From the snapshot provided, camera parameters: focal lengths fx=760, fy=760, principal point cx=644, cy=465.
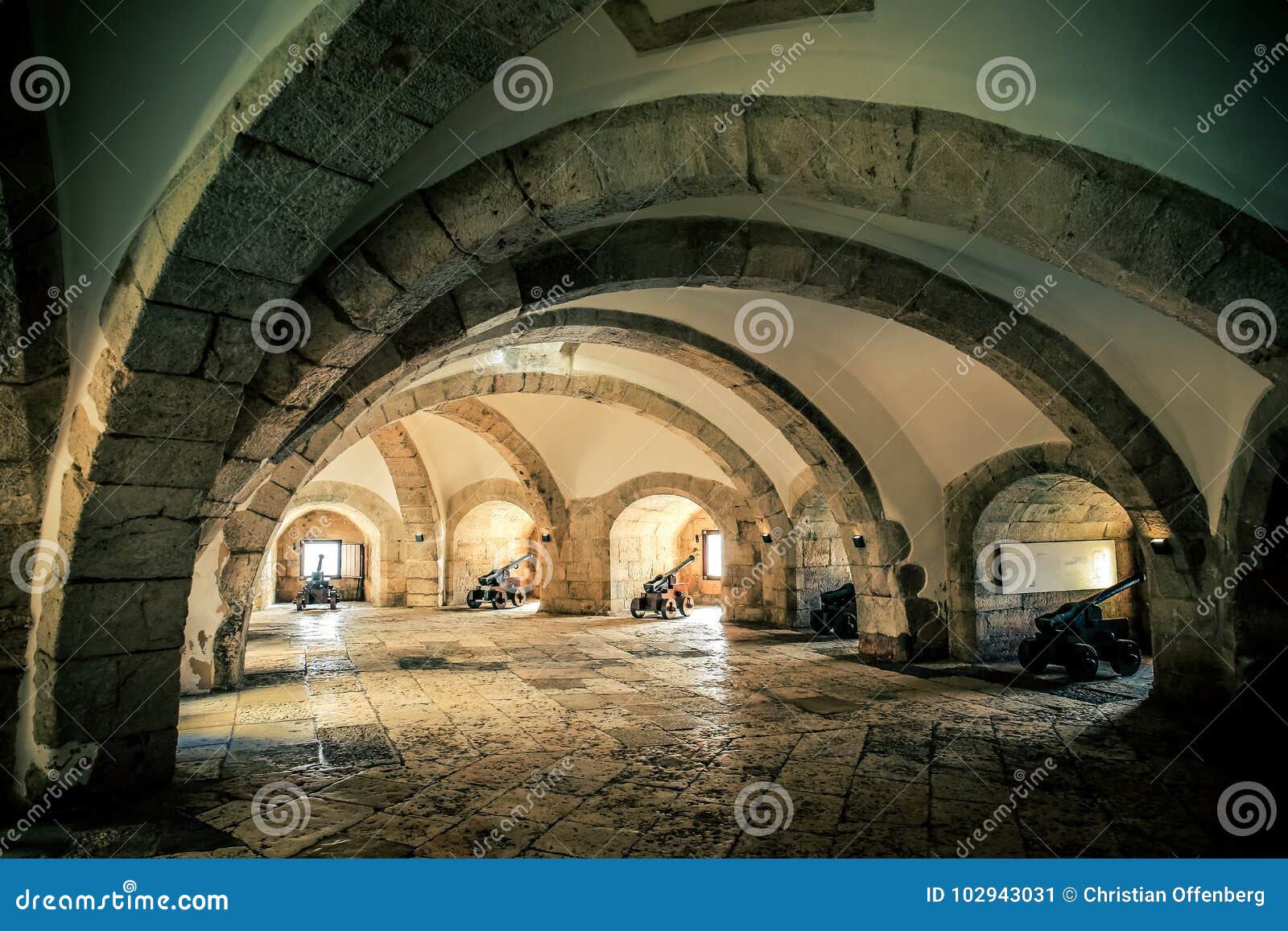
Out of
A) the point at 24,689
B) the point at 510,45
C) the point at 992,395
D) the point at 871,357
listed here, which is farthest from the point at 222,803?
the point at 992,395

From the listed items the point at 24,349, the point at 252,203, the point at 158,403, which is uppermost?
the point at 252,203

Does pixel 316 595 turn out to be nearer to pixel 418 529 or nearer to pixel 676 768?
pixel 418 529

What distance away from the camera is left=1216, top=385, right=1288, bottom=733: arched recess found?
4434 millimetres

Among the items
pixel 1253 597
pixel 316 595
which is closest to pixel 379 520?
pixel 316 595

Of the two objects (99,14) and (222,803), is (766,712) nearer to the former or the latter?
(222,803)

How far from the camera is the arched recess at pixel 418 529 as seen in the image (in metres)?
14.0

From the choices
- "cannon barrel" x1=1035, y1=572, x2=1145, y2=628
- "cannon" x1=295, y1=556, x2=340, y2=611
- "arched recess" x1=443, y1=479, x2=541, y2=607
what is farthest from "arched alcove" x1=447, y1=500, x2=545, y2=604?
"cannon barrel" x1=1035, y1=572, x2=1145, y2=628

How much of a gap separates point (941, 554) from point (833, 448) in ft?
4.90

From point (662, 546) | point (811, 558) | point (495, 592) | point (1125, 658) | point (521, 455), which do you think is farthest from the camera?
point (662, 546)

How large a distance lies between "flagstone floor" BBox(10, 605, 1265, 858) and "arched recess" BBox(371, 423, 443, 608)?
293 inches

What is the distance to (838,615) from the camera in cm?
891

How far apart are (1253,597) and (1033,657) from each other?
2.08 metres

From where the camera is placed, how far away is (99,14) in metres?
2.33

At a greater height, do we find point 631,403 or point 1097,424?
point 631,403
